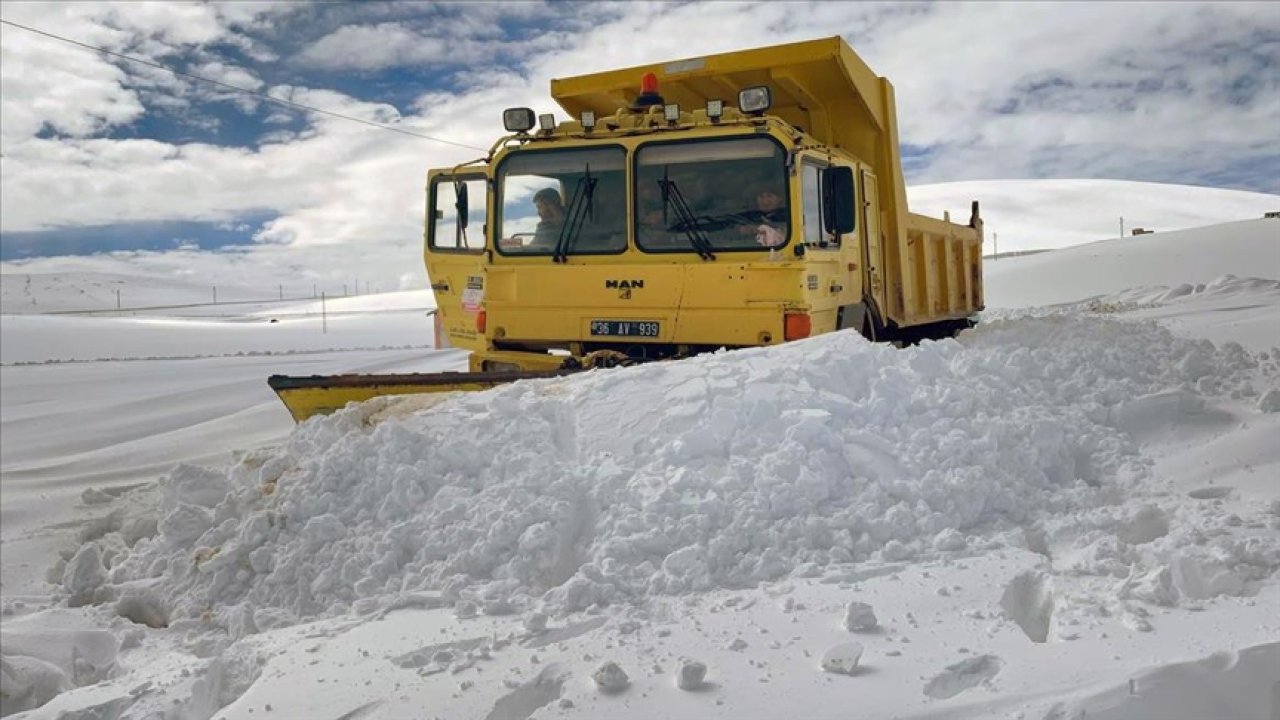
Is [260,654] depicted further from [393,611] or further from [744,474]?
[744,474]

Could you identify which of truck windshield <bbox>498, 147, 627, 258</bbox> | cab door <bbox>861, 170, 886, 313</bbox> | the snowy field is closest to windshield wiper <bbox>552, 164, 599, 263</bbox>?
truck windshield <bbox>498, 147, 627, 258</bbox>

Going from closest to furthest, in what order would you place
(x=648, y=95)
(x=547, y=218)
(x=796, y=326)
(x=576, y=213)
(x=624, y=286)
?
1. (x=796, y=326)
2. (x=624, y=286)
3. (x=576, y=213)
4. (x=547, y=218)
5. (x=648, y=95)

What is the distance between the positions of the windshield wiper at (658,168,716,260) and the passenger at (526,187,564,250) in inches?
32.7

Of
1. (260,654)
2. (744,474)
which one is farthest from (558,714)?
(744,474)

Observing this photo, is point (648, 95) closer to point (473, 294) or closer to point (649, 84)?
point (649, 84)

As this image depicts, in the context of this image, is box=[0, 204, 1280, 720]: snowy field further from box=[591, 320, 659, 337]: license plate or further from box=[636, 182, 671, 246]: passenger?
box=[636, 182, 671, 246]: passenger

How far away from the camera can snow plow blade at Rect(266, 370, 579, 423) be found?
219 inches

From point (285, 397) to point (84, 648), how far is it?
2500 mm

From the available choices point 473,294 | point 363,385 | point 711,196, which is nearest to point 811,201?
point 711,196

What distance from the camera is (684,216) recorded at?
6.27m

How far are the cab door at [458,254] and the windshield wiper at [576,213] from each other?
2.14ft

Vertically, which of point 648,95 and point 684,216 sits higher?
point 648,95

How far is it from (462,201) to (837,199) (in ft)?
9.10

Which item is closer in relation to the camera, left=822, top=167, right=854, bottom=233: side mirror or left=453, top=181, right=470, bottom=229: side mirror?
left=822, top=167, right=854, bottom=233: side mirror
